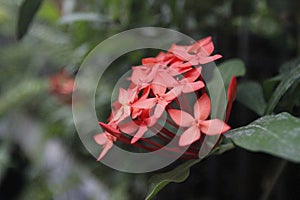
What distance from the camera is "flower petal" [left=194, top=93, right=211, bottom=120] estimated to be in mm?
384

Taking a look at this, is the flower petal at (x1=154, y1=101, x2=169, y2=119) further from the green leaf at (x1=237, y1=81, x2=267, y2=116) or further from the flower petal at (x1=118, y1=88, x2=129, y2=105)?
the green leaf at (x1=237, y1=81, x2=267, y2=116)

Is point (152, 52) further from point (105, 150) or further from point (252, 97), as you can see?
point (105, 150)

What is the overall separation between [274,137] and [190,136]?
0.27 ft

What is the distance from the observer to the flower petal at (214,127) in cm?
36

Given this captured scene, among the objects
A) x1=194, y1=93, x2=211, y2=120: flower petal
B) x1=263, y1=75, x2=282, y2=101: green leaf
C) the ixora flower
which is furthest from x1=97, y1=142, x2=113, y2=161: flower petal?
x1=263, y1=75, x2=282, y2=101: green leaf

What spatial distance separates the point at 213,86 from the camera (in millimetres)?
508

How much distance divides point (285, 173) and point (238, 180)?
137mm

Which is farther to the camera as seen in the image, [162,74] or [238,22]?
[238,22]

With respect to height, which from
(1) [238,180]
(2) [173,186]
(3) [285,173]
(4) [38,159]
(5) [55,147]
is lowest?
(5) [55,147]

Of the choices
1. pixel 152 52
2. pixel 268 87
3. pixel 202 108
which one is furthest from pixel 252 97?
pixel 152 52

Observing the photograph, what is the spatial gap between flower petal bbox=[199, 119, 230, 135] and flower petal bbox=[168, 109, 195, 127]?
1 cm

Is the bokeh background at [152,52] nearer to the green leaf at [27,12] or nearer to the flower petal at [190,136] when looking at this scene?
the green leaf at [27,12]

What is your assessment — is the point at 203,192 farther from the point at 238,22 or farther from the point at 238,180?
the point at 238,22

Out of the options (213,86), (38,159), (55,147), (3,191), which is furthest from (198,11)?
(3,191)
